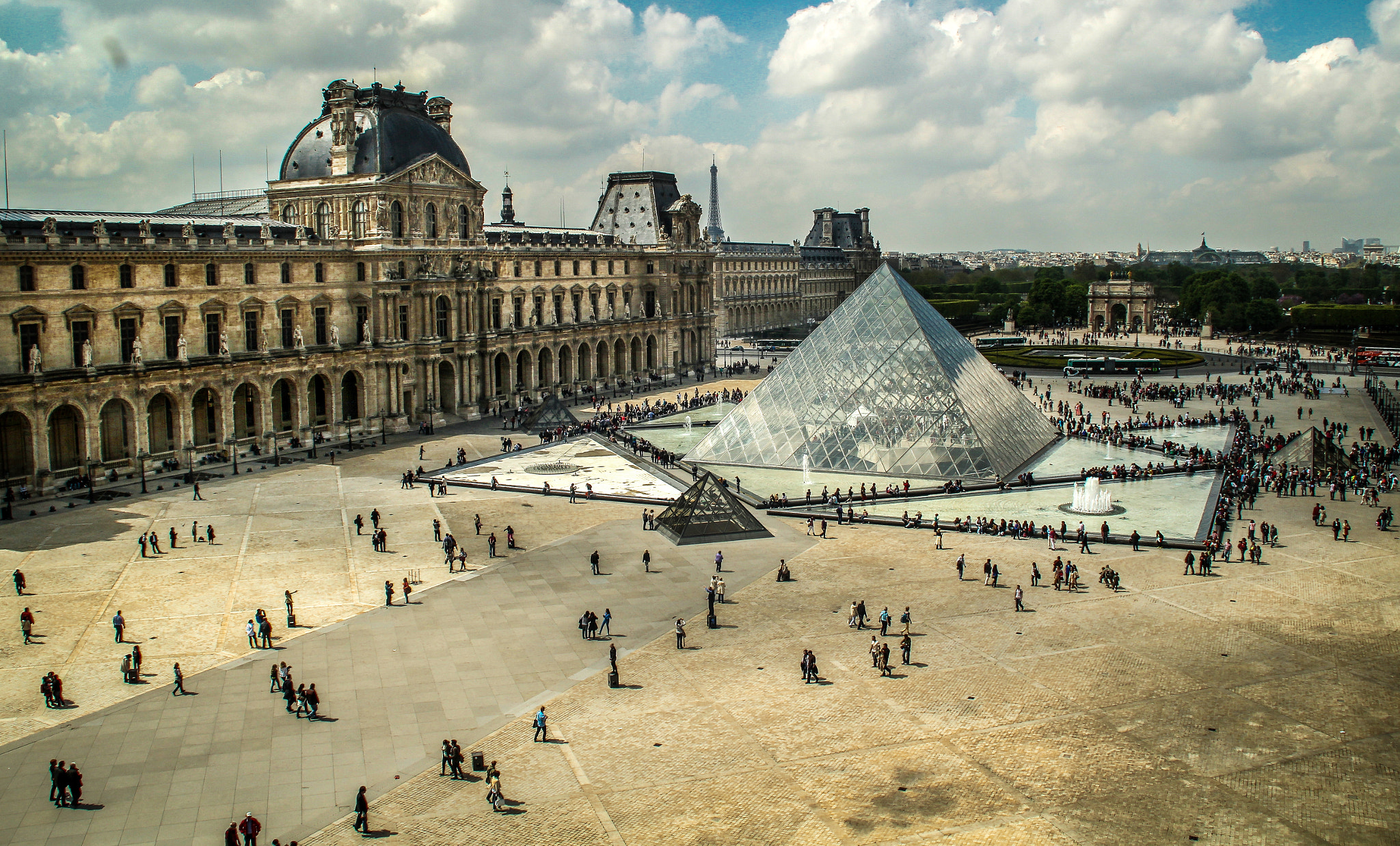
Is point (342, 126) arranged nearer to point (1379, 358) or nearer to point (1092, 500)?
point (1092, 500)

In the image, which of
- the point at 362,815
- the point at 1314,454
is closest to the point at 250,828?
the point at 362,815

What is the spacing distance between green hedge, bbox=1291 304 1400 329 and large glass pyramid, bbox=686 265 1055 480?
7863 centimetres

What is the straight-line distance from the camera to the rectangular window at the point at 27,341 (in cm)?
3841

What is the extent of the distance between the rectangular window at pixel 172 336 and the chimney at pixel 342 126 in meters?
14.6

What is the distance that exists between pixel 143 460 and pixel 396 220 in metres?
20.3

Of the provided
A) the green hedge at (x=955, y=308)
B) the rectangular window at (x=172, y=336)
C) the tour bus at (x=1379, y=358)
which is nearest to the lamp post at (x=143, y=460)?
the rectangular window at (x=172, y=336)

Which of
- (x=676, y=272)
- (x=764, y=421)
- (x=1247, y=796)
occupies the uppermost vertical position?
(x=676, y=272)

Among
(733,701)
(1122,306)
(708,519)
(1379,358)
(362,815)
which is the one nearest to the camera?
(362,815)

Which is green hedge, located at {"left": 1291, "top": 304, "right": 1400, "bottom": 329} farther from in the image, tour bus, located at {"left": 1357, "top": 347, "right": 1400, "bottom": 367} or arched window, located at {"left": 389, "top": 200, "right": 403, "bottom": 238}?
arched window, located at {"left": 389, "top": 200, "right": 403, "bottom": 238}

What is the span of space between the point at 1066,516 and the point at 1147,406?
30.7 metres

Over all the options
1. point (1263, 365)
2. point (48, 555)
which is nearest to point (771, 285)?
point (1263, 365)

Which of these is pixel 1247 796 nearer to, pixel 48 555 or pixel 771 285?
pixel 48 555

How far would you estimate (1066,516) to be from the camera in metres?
36.0

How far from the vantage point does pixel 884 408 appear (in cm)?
4384
